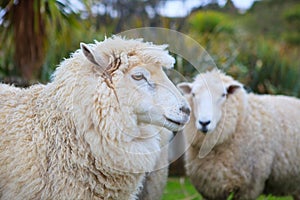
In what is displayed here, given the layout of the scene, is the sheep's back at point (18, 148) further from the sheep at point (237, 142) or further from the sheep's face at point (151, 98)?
the sheep at point (237, 142)

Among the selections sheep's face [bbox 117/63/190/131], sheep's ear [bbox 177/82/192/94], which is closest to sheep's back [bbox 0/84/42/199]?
sheep's face [bbox 117/63/190/131]

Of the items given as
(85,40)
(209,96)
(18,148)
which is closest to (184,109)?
(18,148)

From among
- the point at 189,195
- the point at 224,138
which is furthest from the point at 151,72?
the point at 189,195

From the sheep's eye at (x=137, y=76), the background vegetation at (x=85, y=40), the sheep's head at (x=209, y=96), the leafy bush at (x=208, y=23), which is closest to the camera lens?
the sheep's eye at (x=137, y=76)

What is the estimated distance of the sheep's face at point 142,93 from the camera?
10.2 feet

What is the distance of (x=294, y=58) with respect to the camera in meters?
10.0

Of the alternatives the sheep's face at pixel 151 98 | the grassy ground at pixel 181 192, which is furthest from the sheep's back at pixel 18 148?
the grassy ground at pixel 181 192

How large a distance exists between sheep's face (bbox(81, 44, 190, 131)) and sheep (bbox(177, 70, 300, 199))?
1910 mm

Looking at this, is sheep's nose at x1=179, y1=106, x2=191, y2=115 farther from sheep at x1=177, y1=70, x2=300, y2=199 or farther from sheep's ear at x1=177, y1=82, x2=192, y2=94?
sheep's ear at x1=177, y1=82, x2=192, y2=94

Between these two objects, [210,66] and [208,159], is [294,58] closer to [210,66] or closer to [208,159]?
[210,66]

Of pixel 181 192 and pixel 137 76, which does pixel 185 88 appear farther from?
pixel 137 76

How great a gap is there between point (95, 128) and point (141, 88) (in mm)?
372

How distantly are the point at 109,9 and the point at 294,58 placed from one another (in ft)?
34.1

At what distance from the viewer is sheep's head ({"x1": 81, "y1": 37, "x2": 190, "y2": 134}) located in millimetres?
3109
